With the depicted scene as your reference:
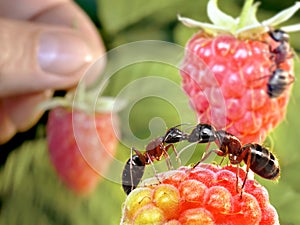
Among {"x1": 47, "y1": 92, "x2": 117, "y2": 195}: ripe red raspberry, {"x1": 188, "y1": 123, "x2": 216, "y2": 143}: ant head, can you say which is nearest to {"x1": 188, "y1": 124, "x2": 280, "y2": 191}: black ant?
{"x1": 188, "y1": 123, "x2": 216, "y2": 143}: ant head

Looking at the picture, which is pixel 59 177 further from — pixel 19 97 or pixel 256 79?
pixel 256 79

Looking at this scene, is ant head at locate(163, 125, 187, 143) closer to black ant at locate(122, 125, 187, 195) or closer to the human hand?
black ant at locate(122, 125, 187, 195)

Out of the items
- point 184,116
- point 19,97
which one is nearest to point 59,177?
point 19,97

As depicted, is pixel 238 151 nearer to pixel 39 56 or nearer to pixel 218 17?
pixel 218 17

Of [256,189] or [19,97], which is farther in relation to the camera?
[19,97]

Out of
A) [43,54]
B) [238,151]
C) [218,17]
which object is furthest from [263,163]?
[43,54]

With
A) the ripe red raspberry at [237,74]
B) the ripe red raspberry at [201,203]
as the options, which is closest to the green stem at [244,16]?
the ripe red raspberry at [237,74]

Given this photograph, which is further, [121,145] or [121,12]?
[121,12]

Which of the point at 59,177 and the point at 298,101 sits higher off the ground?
the point at 298,101
